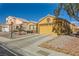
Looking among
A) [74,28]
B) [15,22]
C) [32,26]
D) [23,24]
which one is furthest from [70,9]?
[15,22]

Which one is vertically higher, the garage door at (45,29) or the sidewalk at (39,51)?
the garage door at (45,29)

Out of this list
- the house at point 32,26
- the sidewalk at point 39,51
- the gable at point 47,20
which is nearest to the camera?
the sidewalk at point 39,51

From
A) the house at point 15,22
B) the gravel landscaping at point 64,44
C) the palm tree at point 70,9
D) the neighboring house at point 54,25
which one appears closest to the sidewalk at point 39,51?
the gravel landscaping at point 64,44

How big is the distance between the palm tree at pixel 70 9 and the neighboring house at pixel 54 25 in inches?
4.3

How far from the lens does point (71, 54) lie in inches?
124

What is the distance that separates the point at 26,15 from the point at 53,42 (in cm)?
57

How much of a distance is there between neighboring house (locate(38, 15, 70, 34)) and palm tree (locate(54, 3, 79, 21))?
0.11 meters

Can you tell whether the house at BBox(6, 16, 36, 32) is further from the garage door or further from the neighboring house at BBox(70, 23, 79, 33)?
the neighboring house at BBox(70, 23, 79, 33)

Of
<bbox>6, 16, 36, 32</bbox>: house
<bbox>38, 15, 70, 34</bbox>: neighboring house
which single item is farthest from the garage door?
<bbox>6, 16, 36, 32</bbox>: house

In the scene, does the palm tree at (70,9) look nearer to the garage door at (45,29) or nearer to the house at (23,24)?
the garage door at (45,29)

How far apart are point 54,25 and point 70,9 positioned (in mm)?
337

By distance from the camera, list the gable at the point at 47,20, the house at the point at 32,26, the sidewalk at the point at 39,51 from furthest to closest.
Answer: the house at the point at 32,26, the gable at the point at 47,20, the sidewalk at the point at 39,51

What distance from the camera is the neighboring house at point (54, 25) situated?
335 cm

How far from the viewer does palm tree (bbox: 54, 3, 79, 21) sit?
3.24 meters
